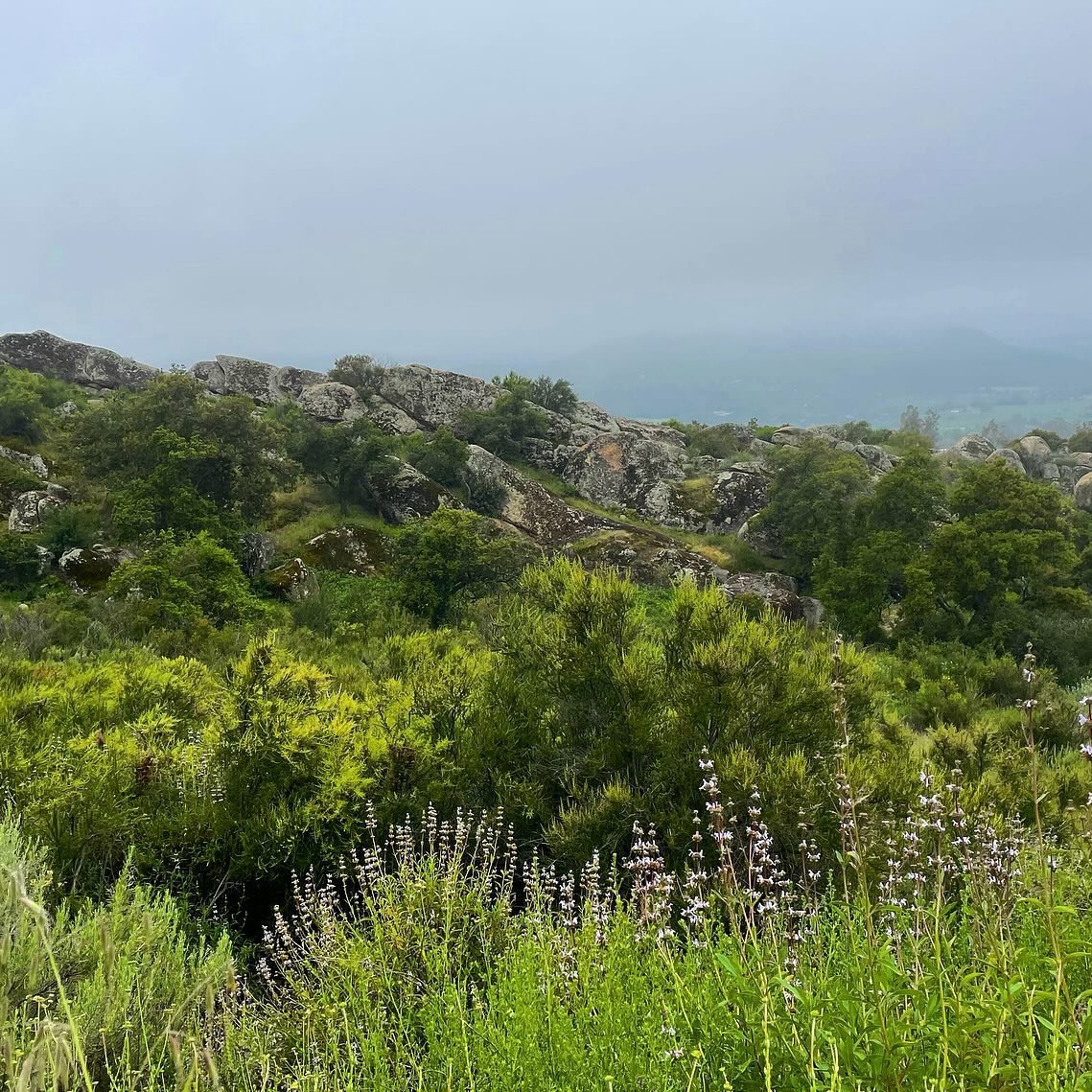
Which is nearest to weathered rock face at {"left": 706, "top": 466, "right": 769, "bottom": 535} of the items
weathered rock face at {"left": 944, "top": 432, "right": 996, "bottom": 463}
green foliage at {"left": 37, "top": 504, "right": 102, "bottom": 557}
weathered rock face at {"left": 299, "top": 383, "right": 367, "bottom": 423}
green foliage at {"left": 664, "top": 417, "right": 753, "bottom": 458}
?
green foliage at {"left": 664, "top": 417, "right": 753, "bottom": 458}

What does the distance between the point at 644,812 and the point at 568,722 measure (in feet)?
5.69

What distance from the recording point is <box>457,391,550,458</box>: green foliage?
170 ft

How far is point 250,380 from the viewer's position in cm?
5809

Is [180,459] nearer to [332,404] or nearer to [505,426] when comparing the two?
[332,404]

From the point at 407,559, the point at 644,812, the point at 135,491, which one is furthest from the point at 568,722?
the point at 135,491

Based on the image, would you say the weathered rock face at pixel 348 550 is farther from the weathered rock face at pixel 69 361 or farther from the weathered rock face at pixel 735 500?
the weathered rock face at pixel 69 361

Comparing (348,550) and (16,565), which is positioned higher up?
(16,565)

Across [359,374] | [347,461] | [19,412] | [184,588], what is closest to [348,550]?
[347,461]

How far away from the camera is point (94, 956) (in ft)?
12.2

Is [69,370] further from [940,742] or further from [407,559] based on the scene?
[940,742]

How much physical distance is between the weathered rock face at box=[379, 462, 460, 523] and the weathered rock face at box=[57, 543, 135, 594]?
14.1 meters

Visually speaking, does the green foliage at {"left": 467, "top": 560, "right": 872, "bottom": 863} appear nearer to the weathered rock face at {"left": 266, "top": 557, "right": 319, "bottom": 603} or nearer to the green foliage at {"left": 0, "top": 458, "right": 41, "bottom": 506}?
the weathered rock face at {"left": 266, "top": 557, "right": 319, "bottom": 603}

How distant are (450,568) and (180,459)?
1212cm

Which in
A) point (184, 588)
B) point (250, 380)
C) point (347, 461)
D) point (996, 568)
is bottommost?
point (996, 568)
